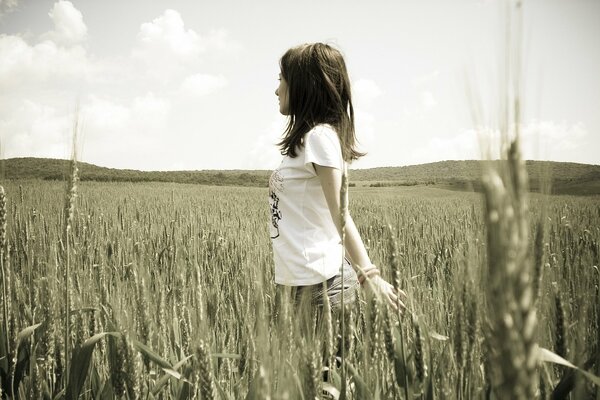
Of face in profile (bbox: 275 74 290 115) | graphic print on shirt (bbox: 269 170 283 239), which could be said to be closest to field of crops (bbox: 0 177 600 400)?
graphic print on shirt (bbox: 269 170 283 239)

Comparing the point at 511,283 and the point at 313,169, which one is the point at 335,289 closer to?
the point at 313,169

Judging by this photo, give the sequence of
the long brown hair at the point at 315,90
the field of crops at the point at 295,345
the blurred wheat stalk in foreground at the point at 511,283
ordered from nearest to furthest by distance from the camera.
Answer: the blurred wheat stalk in foreground at the point at 511,283 → the field of crops at the point at 295,345 → the long brown hair at the point at 315,90

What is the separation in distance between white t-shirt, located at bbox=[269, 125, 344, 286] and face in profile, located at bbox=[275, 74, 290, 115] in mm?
220

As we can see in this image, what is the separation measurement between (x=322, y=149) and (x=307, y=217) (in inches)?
11.3

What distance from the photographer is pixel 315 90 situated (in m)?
1.58

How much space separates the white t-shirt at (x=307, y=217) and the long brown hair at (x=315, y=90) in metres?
0.08

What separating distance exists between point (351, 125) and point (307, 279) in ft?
2.26

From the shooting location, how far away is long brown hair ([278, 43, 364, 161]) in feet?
5.17

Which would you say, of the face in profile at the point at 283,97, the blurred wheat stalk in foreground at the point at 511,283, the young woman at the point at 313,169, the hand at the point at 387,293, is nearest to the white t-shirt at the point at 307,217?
the young woman at the point at 313,169

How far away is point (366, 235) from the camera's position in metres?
4.32

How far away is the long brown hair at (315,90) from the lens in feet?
5.17

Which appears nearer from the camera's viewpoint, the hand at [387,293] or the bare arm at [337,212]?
the hand at [387,293]

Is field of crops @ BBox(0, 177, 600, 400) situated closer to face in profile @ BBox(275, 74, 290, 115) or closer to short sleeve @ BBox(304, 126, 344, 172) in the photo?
short sleeve @ BBox(304, 126, 344, 172)

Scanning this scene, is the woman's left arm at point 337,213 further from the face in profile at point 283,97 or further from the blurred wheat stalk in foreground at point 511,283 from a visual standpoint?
the blurred wheat stalk in foreground at point 511,283
